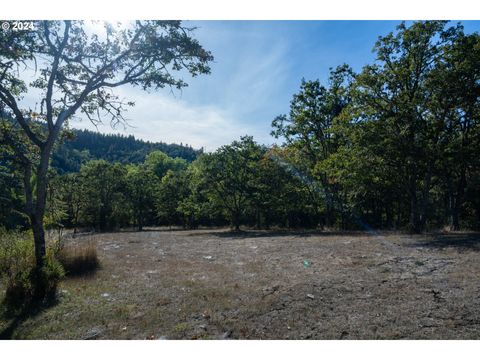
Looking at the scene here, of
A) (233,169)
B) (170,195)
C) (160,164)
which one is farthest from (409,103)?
(160,164)

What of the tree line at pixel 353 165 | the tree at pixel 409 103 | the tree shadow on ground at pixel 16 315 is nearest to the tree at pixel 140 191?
the tree line at pixel 353 165

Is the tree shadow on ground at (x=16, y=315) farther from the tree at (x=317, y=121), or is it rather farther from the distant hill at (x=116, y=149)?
the distant hill at (x=116, y=149)

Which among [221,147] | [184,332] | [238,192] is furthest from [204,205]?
[184,332]

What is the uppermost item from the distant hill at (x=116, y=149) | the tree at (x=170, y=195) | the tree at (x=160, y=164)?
the distant hill at (x=116, y=149)

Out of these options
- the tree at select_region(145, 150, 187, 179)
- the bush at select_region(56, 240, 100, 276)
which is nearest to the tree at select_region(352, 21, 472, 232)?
the bush at select_region(56, 240, 100, 276)

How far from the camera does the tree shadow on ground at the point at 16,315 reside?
5.09 m

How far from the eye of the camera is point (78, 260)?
9.20 m

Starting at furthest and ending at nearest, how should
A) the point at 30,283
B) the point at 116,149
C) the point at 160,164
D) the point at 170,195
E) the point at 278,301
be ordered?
the point at 116,149 → the point at 160,164 → the point at 170,195 → the point at 30,283 → the point at 278,301

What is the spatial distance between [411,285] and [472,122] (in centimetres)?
1564

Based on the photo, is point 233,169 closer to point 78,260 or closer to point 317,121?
point 317,121

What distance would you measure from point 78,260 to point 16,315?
3.47 meters

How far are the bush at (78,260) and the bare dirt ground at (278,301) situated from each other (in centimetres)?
55

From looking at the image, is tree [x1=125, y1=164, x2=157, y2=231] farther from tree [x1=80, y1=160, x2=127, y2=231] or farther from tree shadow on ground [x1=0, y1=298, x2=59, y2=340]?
A: tree shadow on ground [x1=0, y1=298, x2=59, y2=340]

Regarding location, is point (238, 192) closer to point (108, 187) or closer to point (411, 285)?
point (108, 187)
